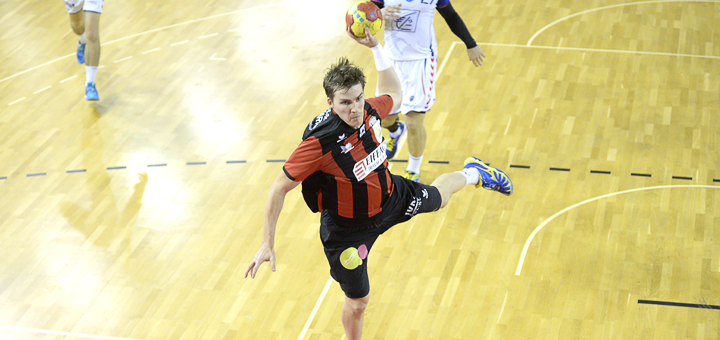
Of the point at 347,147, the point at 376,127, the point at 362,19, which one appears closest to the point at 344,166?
the point at 347,147

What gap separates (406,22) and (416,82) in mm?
537

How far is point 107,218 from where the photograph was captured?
650 cm

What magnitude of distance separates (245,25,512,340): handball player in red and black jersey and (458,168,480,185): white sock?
388 millimetres

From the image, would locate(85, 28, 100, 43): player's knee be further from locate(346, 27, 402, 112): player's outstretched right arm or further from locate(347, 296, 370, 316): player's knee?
locate(347, 296, 370, 316): player's knee

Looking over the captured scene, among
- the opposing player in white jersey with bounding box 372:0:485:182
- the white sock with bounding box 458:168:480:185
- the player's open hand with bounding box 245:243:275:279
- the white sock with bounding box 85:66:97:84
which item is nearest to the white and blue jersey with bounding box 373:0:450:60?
the opposing player in white jersey with bounding box 372:0:485:182

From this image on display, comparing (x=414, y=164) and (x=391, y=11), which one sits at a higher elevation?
(x=391, y=11)

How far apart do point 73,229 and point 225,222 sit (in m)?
1.34

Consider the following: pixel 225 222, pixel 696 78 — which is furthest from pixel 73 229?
pixel 696 78

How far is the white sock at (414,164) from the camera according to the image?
6.67 meters

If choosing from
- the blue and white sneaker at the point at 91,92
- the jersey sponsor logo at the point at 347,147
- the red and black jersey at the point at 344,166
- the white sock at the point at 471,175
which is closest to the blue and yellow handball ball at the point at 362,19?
the red and black jersey at the point at 344,166

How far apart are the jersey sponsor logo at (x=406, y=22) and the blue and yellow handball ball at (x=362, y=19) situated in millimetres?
971

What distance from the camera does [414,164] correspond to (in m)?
6.70

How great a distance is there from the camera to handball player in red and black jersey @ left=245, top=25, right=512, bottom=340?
3.89 metres

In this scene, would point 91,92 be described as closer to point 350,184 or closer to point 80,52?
point 80,52
